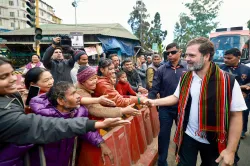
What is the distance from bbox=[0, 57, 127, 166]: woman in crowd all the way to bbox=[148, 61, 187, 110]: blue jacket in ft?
6.85

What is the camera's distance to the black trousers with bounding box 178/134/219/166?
7.70 ft

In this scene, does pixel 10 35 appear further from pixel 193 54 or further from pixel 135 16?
pixel 135 16

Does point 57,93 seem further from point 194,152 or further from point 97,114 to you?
point 194,152

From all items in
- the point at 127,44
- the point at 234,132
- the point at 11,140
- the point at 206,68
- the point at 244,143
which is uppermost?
the point at 127,44

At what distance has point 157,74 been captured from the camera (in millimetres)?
3680

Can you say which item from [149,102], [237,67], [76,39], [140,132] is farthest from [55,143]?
[76,39]

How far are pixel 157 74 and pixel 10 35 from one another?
2136cm

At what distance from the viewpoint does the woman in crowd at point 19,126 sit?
1356 mm

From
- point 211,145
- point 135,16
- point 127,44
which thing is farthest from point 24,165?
point 135,16

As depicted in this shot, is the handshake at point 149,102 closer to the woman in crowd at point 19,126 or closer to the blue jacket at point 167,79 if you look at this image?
the blue jacket at point 167,79

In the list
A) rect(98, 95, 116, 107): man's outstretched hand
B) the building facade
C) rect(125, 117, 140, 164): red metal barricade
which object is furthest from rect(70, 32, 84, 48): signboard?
the building facade

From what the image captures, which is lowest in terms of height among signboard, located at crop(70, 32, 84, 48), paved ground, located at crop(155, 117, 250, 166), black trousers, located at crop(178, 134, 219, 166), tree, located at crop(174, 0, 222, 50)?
paved ground, located at crop(155, 117, 250, 166)

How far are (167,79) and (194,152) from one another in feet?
4.71

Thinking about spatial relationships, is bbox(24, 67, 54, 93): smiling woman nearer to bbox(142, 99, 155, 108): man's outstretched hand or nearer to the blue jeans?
bbox(142, 99, 155, 108): man's outstretched hand
